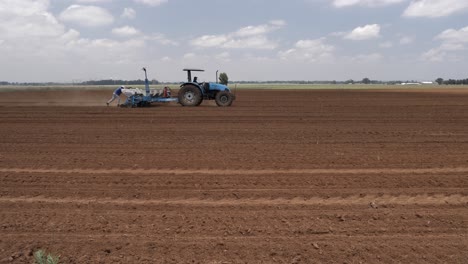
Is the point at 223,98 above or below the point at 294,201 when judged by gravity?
above

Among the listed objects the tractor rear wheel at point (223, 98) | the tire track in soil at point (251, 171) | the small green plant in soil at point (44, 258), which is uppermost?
the tractor rear wheel at point (223, 98)

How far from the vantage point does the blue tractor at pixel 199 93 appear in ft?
72.4

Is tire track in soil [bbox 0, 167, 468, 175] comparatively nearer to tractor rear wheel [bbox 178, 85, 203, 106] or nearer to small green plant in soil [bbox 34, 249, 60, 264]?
small green plant in soil [bbox 34, 249, 60, 264]

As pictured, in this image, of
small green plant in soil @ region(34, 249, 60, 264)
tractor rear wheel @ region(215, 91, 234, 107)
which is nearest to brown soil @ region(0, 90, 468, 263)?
small green plant in soil @ region(34, 249, 60, 264)

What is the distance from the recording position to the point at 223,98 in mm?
22891

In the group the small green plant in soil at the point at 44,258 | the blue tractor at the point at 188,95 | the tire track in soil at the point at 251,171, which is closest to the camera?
the small green plant in soil at the point at 44,258

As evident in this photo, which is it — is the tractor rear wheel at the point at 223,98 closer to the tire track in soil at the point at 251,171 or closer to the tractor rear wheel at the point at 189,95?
the tractor rear wheel at the point at 189,95

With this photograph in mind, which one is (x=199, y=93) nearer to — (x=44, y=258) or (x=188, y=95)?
(x=188, y=95)

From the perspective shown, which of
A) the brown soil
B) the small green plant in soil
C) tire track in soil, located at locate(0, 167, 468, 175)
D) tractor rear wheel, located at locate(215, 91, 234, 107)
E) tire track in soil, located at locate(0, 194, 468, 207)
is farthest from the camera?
tractor rear wheel, located at locate(215, 91, 234, 107)

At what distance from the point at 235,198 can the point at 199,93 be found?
16.3 m

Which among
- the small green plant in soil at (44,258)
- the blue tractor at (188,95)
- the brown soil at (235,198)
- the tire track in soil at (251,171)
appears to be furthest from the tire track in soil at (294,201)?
the blue tractor at (188,95)

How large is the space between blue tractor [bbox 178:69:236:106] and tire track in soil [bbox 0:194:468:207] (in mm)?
16026

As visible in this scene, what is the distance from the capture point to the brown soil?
4.61m

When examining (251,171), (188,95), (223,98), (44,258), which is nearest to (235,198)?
(251,171)
